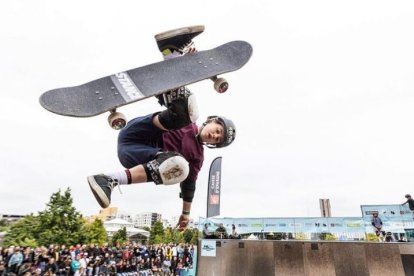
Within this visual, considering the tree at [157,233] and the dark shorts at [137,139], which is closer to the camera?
the dark shorts at [137,139]

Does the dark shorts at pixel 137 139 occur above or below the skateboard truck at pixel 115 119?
above

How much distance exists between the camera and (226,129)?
12.9 feet

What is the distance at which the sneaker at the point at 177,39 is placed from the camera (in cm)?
351

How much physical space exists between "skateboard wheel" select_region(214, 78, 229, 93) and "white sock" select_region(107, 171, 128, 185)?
4.51 ft

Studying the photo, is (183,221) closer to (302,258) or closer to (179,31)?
(179,31)

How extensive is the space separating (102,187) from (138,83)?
42.3 inches

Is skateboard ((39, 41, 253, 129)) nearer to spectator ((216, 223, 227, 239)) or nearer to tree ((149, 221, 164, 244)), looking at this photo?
spectator ((216, 223, 227, 239))

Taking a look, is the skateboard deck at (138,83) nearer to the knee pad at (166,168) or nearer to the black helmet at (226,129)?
the black helmet at (226,129)

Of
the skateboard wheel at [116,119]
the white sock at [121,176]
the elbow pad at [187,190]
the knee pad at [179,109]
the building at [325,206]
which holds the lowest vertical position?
the white sock at [121,176]

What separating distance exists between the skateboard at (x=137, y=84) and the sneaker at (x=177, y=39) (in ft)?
0.48

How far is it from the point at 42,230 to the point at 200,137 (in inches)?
1106

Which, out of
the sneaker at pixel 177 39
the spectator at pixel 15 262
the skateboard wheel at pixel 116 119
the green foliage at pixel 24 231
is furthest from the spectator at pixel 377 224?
the green foliage at pixel 24 231

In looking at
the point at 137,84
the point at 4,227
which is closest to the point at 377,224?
the point at 137,84

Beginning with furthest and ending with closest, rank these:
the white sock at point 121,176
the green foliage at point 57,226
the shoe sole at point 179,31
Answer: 1. the green foliage at point 57,226
2. the shoe sole at point 179,31
3. the white sock at point 121,176
